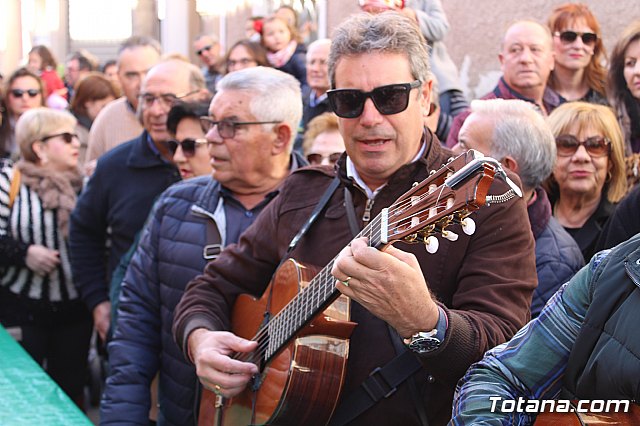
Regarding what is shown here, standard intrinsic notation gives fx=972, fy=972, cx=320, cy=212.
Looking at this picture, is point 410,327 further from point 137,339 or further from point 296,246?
point 137,339

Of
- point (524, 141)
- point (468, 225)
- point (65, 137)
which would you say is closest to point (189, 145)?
point (524, 141)

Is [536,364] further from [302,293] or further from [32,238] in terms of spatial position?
[32,238]

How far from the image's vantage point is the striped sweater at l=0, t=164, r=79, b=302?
20.0 feet

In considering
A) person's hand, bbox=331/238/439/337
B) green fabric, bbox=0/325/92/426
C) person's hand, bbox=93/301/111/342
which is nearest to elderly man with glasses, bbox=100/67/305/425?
green fabric, bbox=0/325/92/426

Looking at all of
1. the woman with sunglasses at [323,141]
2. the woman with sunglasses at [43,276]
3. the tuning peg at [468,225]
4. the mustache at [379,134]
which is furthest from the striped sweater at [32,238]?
the tuning peg at [468,225]

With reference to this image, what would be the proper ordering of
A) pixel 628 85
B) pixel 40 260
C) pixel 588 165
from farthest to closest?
pixel 40 260 < pixel 628 85 < pixel 588 165

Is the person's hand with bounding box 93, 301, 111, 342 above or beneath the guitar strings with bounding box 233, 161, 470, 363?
beneath

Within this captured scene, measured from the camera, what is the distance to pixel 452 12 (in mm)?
7645

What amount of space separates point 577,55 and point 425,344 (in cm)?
352

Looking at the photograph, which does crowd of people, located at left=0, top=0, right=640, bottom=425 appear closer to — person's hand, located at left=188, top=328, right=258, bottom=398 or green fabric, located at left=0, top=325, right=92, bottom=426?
person's hand, located at left=188, top=328, right=258, bottom=398

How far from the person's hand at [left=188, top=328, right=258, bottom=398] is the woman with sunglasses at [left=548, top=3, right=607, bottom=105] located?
10.1ft

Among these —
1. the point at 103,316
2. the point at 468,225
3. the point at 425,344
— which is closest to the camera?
the point at 468,225

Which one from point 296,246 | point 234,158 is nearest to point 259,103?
point 234,158

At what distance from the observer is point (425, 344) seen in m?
2.53
